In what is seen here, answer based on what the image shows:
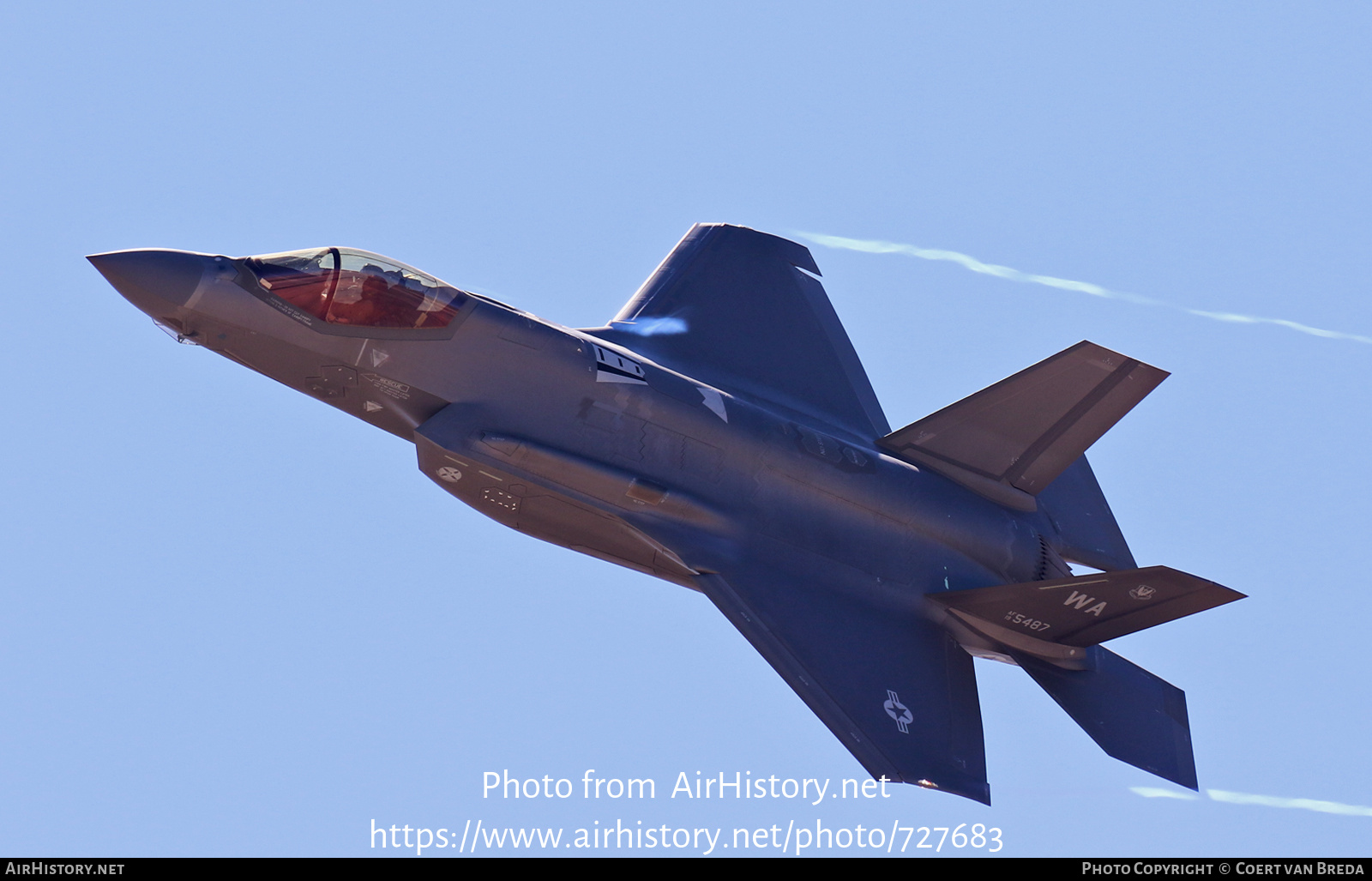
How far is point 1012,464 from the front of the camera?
76.5 ft

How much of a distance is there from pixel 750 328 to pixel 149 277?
8.19m

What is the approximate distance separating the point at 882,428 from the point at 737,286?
282 centimetres

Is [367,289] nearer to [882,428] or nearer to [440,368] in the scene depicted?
[440,368]

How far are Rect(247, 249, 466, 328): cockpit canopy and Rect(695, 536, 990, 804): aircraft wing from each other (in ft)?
14.7

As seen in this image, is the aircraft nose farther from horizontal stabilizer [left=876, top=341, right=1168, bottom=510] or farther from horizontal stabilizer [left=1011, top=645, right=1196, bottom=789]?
horizontal stabilizer [left=1011, top=645, right=1196, bottom=789]

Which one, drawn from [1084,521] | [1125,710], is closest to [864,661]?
[1125,710]

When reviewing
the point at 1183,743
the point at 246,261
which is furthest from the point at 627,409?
the point at 1183,743

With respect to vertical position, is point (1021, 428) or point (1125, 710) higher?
point (1021, 428)

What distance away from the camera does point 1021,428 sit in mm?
23234

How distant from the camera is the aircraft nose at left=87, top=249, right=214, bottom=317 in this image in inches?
789

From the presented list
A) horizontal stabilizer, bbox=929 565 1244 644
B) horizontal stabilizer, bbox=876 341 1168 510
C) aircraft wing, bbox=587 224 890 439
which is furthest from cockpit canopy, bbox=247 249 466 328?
horizontal stabilizer, bbox=929 565 1244 644

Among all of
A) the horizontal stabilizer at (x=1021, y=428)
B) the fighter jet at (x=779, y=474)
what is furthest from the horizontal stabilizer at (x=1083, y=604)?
the horizontal stabilizer at (x=1021, y=428)

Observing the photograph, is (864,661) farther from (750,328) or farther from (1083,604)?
(750,328)

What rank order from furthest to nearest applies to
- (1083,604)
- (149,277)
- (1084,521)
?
(1084,521) → (1083,604) → (149,277)
